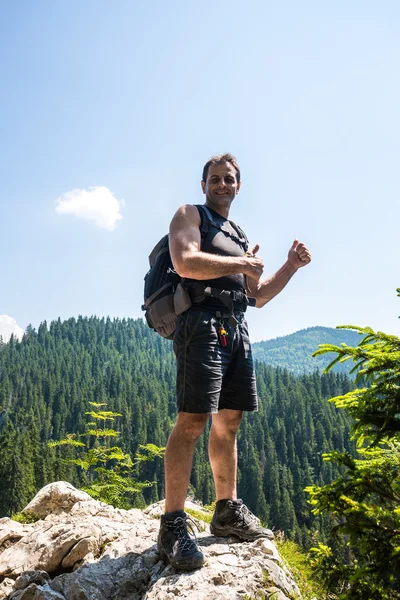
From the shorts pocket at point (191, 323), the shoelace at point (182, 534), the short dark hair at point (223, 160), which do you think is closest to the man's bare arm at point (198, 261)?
the shorts pocket at point (191, 323)

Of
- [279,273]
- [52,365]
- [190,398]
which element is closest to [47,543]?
[190,398]

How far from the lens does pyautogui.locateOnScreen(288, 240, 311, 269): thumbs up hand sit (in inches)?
153

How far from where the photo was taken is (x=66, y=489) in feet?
20.4

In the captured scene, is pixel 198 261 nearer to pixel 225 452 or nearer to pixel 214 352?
pixel 214 352

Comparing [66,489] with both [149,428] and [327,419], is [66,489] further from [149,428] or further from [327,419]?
[327,419]

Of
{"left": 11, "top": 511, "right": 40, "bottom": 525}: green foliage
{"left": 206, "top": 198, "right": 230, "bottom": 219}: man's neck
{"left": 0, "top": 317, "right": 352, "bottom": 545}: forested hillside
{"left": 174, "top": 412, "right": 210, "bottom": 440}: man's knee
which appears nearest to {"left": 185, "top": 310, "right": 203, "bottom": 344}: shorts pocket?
{"left": 174, "top": 412, "right": 210, "bottom": 440}: man's knee

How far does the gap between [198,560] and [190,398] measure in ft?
3.59

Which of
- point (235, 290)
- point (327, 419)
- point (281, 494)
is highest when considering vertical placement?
point (235, 290)

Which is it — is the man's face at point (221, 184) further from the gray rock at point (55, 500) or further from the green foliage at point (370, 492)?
the gray rock at point (55, 500)

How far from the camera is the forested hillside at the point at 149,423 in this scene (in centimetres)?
6081

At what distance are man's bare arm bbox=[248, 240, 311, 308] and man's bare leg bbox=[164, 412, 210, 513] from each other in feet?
4.48

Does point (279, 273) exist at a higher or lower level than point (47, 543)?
higher

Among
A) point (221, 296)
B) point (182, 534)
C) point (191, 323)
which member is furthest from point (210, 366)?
point (182, 534)

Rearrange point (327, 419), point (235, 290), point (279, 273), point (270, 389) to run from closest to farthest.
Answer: point (235, 290) → point (279, 273) → point (327, 419) → point (270, 389)
